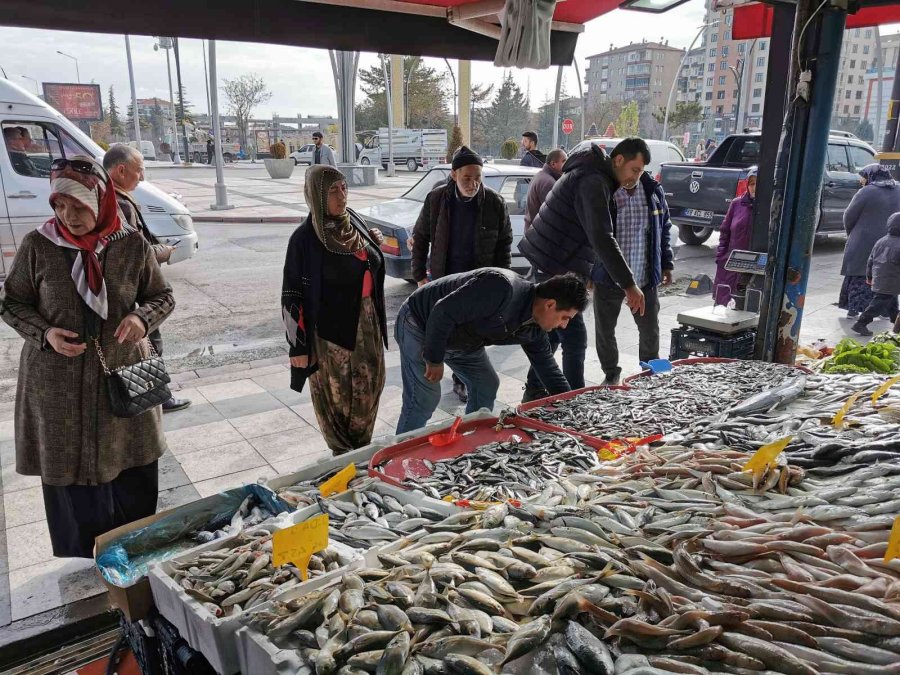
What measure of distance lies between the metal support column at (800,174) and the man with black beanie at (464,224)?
7.20 ft

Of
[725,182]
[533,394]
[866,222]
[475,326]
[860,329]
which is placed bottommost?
[860,329]

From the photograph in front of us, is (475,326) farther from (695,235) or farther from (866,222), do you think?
(695,235)

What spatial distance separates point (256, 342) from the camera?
774 cm

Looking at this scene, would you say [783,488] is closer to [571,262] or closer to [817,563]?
[817,563]

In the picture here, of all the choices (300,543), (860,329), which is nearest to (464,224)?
(300,543)

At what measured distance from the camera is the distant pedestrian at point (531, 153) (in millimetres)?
10875

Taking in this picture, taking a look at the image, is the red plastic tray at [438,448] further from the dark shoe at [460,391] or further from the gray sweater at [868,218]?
the gray sweater at [868,218]

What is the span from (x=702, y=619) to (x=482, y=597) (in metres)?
0.63

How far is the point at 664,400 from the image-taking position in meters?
4.19

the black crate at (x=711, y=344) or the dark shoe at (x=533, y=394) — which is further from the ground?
the black crate at (x=711, y=344)

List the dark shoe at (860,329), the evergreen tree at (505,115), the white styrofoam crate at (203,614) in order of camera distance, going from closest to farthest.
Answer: the white styrofoam crate at (203,614) → the dark shoe at (860,329) → the evergreen tree at (505,115)

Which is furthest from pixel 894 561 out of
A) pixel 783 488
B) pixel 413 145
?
pixel 413 145

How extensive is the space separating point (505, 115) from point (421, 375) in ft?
224

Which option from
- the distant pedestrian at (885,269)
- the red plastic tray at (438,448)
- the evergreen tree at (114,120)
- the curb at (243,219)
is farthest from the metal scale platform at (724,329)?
the evergreen tree at (114,120)
